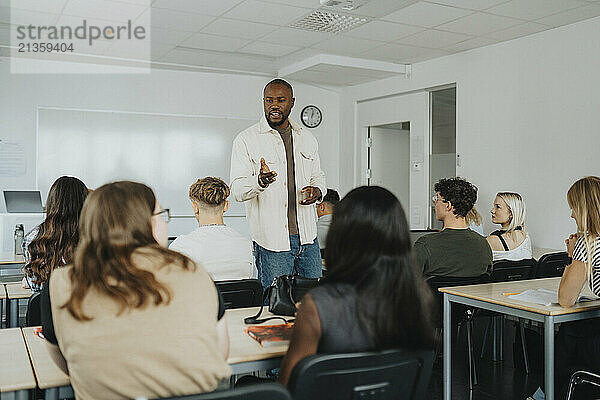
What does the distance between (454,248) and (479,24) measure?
107 inches

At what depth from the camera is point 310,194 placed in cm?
346

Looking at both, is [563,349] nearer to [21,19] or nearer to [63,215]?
[63,215]

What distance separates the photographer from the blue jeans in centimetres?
344

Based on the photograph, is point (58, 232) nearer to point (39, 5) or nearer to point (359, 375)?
point (359, 375)

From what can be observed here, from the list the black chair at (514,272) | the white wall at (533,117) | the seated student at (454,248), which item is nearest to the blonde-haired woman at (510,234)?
the black chair at (514,272)

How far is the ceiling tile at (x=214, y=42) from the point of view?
6.10 meters

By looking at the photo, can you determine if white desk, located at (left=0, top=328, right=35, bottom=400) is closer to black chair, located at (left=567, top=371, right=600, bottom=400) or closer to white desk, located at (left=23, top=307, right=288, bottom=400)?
white desk, located at (left=23, top=307, right=288, bottom=400)

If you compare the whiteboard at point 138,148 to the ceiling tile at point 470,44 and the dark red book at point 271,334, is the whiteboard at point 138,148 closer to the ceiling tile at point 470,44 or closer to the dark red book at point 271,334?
the ceiling tile at point 470,44

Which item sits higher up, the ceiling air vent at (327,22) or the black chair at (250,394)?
the ceiling air vent at (327,22)

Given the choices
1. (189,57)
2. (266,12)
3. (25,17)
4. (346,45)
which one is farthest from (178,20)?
(346,45)

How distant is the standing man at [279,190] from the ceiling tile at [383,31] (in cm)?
235

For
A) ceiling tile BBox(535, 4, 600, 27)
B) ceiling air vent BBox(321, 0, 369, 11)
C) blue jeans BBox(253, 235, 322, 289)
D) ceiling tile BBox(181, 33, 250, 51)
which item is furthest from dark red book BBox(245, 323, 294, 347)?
ceiling tile BBox(181, 33, 250, 51)

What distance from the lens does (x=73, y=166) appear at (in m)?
7.18

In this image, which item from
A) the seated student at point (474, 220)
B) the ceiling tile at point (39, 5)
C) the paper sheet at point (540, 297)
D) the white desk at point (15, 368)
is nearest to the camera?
the white desk at point (15, 368)
